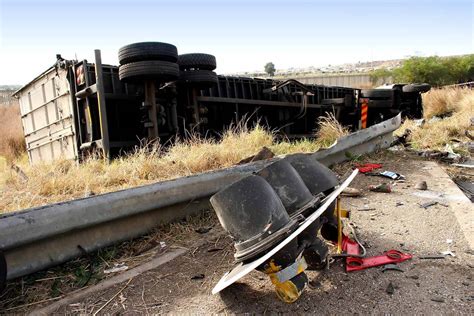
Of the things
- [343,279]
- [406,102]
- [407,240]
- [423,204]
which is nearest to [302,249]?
[343,279]

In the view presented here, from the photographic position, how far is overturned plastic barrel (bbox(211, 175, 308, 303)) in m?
1.68

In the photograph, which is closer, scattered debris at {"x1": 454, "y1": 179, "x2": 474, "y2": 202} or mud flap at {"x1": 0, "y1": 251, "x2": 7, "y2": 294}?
mud flap at {"x1": 0, "y1": 251, "x2": 7, "y2": 294}

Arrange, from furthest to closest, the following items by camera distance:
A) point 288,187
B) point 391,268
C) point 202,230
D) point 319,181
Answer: point 202,230, point 319,181, point 391,268, point 288,187

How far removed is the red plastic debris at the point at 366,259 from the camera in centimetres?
207

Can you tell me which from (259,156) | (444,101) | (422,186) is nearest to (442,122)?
(444,101)

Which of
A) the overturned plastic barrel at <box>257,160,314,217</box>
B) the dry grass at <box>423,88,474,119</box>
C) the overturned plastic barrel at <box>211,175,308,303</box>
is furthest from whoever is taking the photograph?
the dry grass at <box>423,88,474,119</box>

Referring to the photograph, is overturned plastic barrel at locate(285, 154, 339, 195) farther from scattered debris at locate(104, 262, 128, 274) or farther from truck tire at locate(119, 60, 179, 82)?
truck tire at locate(119, 60, 179, 82)

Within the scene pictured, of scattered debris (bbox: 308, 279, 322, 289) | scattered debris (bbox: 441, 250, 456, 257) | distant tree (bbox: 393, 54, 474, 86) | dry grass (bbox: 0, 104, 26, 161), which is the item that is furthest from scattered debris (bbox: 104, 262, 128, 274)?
distant tree (bbox: 393, 54, 474, 86)

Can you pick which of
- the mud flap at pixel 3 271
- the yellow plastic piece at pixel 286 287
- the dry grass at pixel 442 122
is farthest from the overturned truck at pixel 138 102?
the yellow plastic piece at pixel 286 287

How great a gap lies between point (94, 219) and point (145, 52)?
11.7 ft

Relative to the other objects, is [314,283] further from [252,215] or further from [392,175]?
[392,175]

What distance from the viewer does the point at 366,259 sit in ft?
7.07

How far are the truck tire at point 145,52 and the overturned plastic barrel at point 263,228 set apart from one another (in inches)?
158

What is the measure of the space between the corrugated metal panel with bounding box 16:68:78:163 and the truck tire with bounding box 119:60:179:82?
1.90 meters
